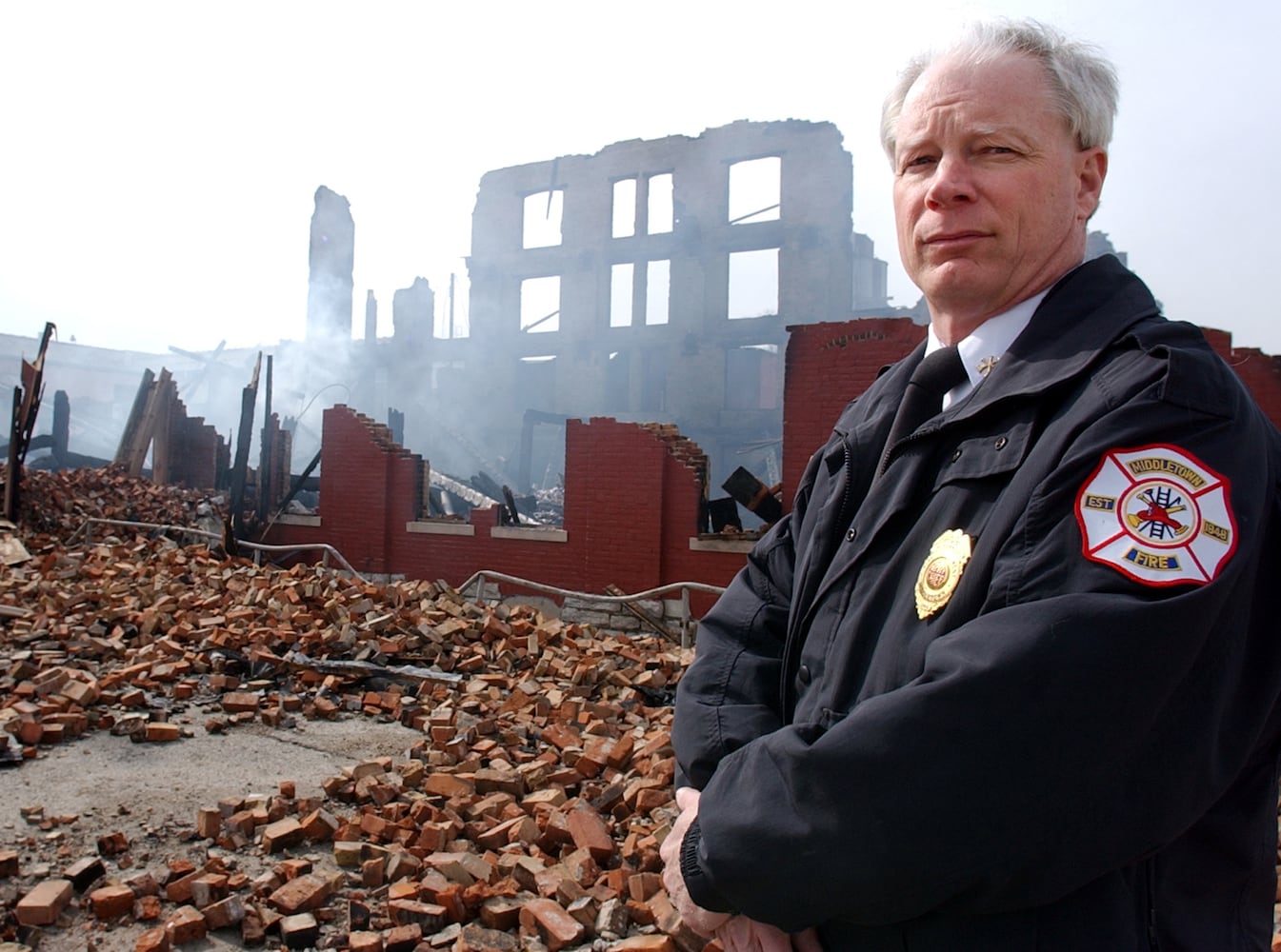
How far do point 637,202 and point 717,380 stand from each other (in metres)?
8.00

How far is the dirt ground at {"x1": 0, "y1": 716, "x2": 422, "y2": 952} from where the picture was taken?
2.82 meters

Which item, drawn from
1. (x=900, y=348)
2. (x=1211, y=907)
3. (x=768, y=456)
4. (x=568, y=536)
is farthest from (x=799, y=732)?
(x=768, y=456)

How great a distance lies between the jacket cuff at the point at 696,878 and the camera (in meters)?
1.25

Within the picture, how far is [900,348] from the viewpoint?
8875 millimetres

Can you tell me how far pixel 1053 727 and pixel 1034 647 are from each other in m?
0.10

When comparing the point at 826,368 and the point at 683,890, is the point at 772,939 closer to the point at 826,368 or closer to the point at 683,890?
the point at 683,890

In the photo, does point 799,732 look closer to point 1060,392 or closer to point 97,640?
point 1060,392

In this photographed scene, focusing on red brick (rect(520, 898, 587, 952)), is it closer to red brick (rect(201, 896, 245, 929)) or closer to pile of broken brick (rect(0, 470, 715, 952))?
pile of broken brick (rect(0, 470, 715, 952))

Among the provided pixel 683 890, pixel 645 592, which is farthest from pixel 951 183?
pixel 645 592

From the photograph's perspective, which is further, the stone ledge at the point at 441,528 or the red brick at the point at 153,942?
the stone ledge at the point at 441,528

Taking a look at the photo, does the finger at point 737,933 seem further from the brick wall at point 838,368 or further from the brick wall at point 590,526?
the brick wall at point 590,526

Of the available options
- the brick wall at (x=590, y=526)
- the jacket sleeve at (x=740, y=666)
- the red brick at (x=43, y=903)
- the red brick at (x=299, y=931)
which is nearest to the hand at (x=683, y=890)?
the jacket sleeve at (x=740, y=666)

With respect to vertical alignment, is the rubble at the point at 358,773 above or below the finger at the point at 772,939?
below

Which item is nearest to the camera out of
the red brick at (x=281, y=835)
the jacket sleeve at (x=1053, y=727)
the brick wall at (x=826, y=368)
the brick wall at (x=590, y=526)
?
the jacket sleeve at (x=1053, y=727)
